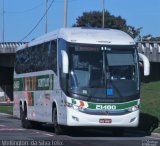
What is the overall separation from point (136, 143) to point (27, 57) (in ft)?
34.2

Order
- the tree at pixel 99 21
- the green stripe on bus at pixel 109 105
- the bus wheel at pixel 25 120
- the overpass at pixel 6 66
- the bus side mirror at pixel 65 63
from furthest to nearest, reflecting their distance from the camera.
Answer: the tree at pixel 99 21
the overpass at pixel 6 66
the bus wheel at pixel 25 120
the green stripe on bus at pixel 109 105
the bus side mirror at pixel 65 63

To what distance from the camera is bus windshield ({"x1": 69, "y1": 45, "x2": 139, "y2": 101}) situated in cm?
2178

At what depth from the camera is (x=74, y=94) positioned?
21.7 meters

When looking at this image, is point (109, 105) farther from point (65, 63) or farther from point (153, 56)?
point (153, 56)

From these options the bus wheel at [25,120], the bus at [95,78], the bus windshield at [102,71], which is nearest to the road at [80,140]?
the bus at [95,78]

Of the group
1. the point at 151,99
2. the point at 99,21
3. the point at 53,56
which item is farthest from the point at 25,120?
the point at 99,21

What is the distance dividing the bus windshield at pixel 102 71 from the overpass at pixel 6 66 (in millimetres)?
58699

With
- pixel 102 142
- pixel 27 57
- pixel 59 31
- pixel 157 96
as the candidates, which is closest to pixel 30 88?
pixel 27 57

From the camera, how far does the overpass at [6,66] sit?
82.0 metres

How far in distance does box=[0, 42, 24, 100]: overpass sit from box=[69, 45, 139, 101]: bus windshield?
5870 centimetres

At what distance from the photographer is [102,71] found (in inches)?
864

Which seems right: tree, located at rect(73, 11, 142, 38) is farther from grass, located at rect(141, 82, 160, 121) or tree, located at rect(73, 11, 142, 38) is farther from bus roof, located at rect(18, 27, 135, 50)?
bus roof, located at rect(18, 27, 135, 50)

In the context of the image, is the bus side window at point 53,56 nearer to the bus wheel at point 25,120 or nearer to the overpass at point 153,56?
the bus wheel at point 25,120

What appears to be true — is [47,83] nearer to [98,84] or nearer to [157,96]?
[98,84]
